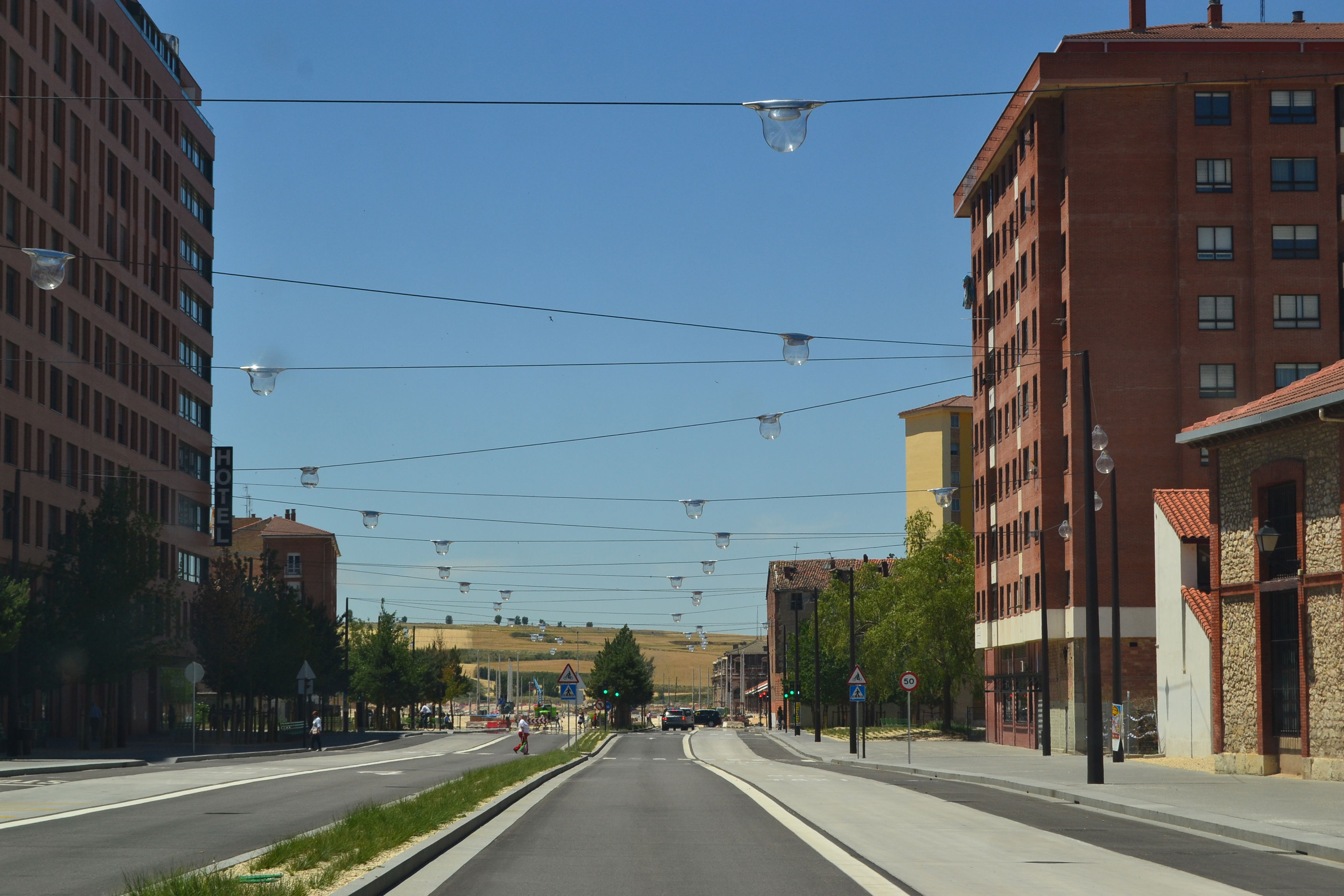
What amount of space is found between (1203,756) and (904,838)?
25.7 meters

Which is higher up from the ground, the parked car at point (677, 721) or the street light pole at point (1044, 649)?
the street light pole at point (1044, 649)

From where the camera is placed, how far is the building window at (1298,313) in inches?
2370

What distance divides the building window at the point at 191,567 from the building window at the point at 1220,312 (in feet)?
171

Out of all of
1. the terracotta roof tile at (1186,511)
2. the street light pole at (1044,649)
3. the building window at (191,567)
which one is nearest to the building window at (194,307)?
the building window at (191,567)

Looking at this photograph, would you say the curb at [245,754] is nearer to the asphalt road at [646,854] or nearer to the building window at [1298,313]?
the asphalt road at [646,854]

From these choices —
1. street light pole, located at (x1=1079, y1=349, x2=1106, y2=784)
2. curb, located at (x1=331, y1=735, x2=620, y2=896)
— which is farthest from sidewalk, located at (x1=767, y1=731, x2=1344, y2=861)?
curb, located at (x1=331, y1=735, x2=620, y2=896)

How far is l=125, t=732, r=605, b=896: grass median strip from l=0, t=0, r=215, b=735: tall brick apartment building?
32.2 meters

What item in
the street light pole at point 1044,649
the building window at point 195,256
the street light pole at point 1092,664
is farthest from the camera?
the building window at point 195,256

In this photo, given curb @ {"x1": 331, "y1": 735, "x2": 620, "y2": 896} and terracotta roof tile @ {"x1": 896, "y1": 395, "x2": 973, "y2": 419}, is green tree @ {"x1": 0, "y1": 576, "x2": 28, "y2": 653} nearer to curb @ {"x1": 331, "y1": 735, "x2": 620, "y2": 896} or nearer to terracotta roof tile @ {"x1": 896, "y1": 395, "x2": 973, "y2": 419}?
curb @ {"x1": 331, "y1": 735, "x2": 620, "y2": 896}

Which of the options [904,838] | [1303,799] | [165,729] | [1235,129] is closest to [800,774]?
[1303,799]

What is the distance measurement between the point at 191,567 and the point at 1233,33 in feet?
191

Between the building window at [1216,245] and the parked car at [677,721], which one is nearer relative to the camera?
the building window at [1216,245]

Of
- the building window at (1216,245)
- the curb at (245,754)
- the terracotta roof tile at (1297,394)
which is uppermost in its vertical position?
the building window at (1216,245)

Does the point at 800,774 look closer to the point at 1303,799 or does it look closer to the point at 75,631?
the point at 1303,799
